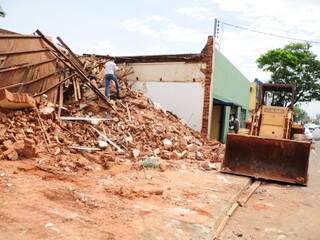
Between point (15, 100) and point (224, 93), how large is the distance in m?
11.2

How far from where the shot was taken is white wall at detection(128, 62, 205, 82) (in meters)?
15.4

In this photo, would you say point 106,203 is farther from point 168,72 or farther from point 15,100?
point 168,72

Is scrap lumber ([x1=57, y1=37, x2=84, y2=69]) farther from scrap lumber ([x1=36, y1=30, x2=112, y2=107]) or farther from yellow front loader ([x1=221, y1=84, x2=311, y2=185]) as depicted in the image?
yellow front loader ([x1=221, y1=84, x2=311, y2=185])

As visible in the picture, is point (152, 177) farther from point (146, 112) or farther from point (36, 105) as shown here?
point (146, 112)

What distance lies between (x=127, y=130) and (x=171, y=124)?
2.66 metres

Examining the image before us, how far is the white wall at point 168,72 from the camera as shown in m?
15.4

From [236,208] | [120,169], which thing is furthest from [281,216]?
[120,169]

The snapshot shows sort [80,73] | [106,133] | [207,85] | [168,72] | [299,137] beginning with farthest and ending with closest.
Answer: [168,72]
[207,85]
[80,73]
[106,133]
[299,137]

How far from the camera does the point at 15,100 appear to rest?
9.55 m

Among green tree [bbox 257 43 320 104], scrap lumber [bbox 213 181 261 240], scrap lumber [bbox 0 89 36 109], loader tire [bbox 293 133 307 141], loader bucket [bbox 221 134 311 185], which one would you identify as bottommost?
scrap lumber [bbox 213 181 261 240]

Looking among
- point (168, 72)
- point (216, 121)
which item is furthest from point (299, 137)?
A: point (216, 121)

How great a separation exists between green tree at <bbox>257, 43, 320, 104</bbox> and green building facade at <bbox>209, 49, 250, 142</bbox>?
9.50m

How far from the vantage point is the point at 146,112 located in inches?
541

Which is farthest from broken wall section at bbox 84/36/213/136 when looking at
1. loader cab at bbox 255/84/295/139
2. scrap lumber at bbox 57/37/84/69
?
loader cab at bbox 255/84/295/139
